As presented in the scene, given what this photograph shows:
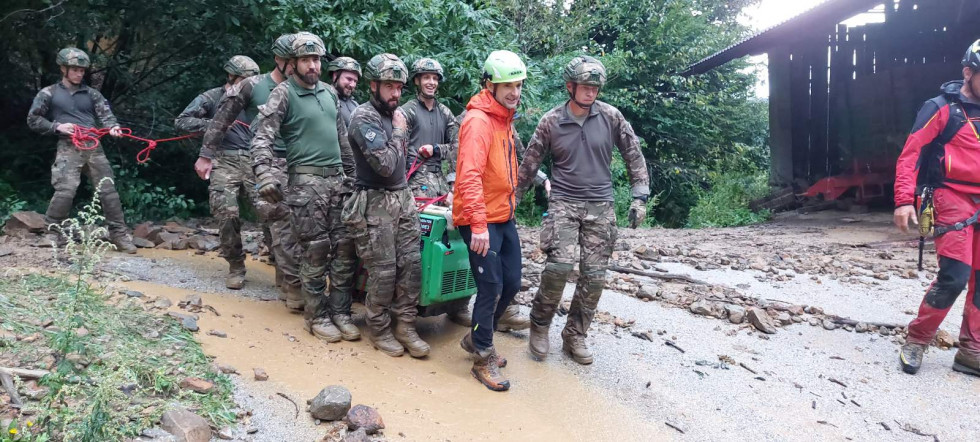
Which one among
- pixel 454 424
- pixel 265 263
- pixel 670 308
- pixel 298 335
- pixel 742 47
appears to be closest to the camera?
pixel 454 424

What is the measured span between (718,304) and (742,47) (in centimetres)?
853

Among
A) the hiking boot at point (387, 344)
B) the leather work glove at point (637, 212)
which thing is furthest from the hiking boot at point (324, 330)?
the leather work glove at point (637, 212)

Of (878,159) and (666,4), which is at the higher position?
(666,4)

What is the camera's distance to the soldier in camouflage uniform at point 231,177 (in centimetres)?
605

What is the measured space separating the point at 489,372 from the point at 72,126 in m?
5.31

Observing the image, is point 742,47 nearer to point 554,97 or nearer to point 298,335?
point 554,97

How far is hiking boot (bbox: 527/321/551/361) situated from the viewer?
4621mm

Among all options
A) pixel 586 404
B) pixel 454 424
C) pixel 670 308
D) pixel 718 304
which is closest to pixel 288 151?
pixel 454 424

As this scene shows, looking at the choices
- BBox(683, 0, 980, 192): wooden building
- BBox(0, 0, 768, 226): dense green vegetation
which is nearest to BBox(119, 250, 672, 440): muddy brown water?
BBox(0, 0, 768, 226): dense green vegetation

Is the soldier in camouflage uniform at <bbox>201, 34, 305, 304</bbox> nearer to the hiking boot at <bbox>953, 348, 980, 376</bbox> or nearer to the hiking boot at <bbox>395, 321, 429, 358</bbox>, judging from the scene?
the hiking boot at <bbox>395, 321, 429, 358</bbox>

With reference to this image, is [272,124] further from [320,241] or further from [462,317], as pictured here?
[462,317]

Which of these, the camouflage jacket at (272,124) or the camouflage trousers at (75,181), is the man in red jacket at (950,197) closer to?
the camouflage jacket at (272,124)

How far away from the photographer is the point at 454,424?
3.61 m

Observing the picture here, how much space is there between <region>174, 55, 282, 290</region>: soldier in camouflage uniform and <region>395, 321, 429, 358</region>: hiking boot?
2117mm
